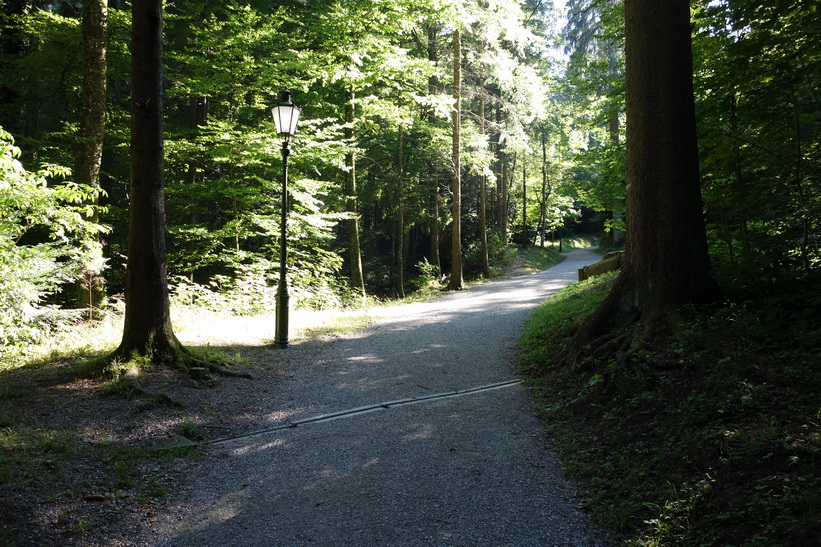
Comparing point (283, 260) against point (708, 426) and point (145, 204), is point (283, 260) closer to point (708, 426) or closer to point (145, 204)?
point (145, 204)

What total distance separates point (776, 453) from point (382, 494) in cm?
255

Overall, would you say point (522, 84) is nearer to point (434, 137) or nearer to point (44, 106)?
point (434, 137)

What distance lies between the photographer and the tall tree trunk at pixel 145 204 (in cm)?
600

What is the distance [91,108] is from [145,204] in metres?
4.29

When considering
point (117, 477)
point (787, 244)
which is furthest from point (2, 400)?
point (787, 244)

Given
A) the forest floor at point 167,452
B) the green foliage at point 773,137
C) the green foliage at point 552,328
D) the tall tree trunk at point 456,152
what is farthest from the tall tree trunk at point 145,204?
the tall tree trunk at point 456,152

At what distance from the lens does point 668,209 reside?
516 centimetres

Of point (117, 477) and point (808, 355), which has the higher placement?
point (808, 355)

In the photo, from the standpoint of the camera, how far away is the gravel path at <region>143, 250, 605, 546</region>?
3133 millimetres

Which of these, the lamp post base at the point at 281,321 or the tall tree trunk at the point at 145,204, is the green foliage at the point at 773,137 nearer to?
the lamp post base at the point at 281,321

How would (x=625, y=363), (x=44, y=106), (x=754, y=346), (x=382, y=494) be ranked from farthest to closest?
(x=44, y=106) < (x=625, y=363) < (x=754, y=346) < (x=382, y=494)

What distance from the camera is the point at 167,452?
4301 mm

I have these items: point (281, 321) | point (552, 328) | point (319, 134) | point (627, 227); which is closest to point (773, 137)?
point (627, 227)

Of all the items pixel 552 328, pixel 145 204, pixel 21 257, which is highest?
pixel 145 204
